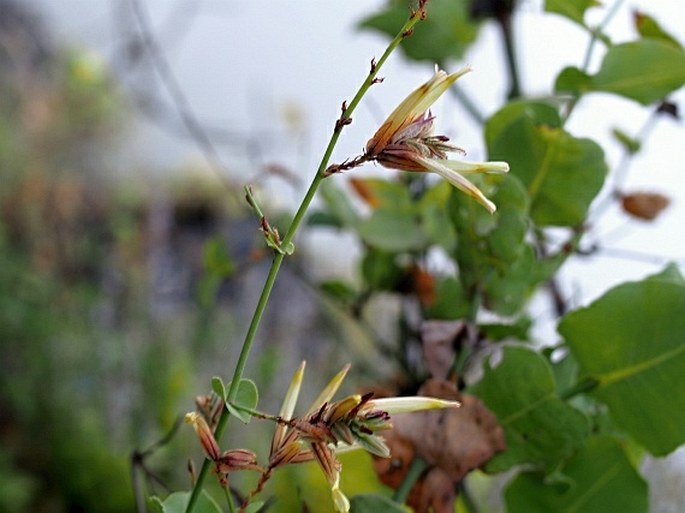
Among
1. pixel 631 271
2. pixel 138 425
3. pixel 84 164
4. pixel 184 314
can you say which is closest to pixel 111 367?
pixel 138 425

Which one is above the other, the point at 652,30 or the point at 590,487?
the point at 652,30

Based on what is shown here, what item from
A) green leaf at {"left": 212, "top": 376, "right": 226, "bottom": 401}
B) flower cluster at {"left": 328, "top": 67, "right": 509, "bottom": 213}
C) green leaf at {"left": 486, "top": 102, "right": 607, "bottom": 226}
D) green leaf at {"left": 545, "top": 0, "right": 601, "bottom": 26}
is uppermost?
green leaf at {"left": 545, "top": 0, "right": 601, "bottom": 26}

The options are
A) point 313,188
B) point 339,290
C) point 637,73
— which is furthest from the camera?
point 339,290

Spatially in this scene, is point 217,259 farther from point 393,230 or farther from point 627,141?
point 627,141

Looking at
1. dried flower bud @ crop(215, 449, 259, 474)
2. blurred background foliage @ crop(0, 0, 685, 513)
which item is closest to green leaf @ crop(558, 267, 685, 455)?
blurred background foliage @ crop(0, 0, 685, 513)

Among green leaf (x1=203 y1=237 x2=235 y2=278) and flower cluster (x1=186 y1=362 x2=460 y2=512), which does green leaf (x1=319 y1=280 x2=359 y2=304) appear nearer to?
green leaf (x1=203 y1=237 x2=235 y2=278)

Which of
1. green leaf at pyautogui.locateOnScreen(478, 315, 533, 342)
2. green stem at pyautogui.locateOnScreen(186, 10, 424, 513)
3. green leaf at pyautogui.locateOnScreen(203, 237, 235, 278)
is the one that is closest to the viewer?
green stem at pyautogui.locateOnScreen(186, 10, 424, 513)

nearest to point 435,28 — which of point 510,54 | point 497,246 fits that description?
point 510,54
